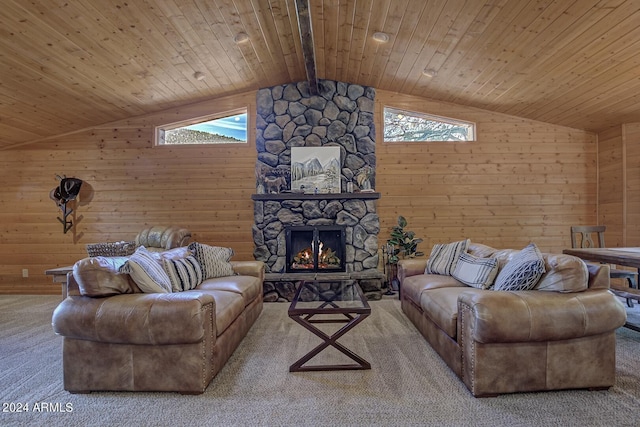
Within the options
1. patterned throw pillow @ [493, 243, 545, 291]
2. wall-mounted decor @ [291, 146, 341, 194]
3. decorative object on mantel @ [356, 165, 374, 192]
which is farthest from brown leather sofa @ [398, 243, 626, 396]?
wall-mounted decor @ [291, 146, 341, 194]

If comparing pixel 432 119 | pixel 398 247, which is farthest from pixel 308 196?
pixel 432 119

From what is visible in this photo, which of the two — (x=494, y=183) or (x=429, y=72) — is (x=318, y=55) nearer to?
(x=429, y=72)

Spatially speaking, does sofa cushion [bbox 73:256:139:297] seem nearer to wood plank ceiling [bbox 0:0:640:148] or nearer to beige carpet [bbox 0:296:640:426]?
beige carpet [bbox 0:296:640:426]

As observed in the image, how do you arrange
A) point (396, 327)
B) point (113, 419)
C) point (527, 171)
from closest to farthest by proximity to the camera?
point (113, 419), point (396, 327), point (527, 171)

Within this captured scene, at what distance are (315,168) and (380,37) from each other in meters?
2.09

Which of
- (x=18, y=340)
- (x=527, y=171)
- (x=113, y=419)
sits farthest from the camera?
(x=527, y=171)

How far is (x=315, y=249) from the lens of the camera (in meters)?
5.10

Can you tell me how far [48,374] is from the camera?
243 cm

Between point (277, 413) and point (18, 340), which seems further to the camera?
point (18, 340)

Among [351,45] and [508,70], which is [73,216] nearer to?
[351,45]

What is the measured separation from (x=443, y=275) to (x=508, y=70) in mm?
2611

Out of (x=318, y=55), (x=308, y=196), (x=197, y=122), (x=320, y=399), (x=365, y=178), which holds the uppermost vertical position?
(x=318, y=55)

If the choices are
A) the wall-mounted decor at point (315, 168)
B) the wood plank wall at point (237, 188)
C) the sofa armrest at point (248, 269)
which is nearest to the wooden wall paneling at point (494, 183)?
the wood plank wall at point (237, 188)

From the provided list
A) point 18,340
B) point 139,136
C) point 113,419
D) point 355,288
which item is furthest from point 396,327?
point 139,136
